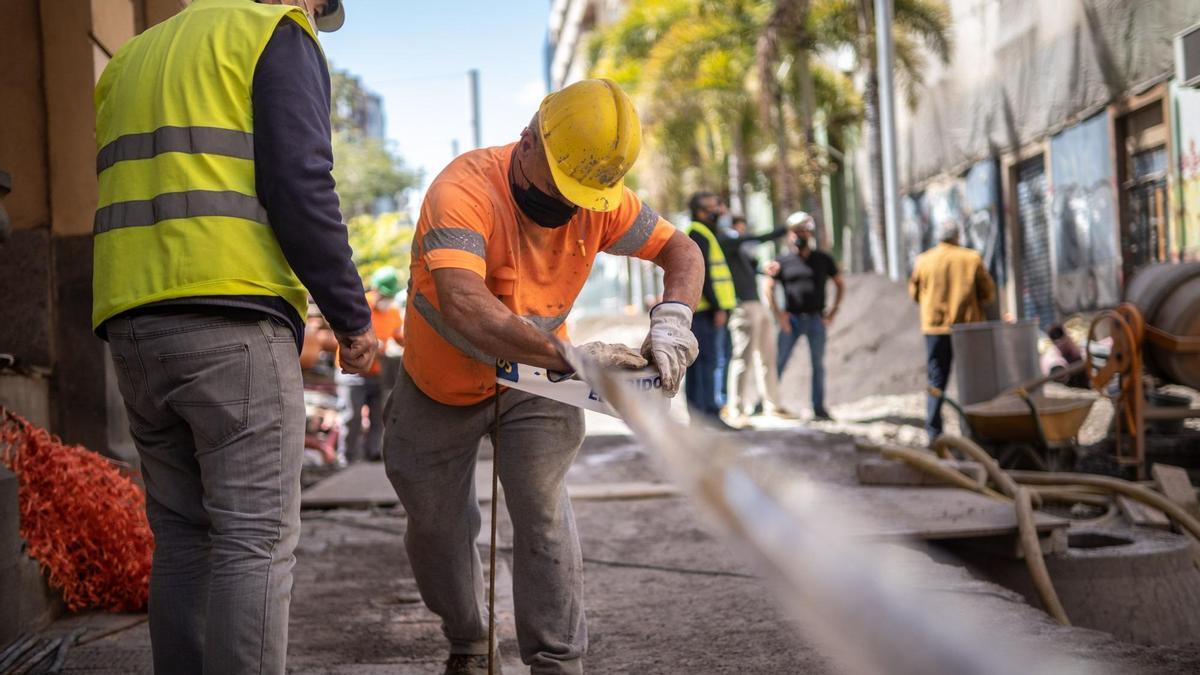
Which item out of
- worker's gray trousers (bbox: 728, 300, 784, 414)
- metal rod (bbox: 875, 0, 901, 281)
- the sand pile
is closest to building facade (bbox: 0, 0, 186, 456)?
worker's gray trousers (bbox: 728, 300, 784, 414)

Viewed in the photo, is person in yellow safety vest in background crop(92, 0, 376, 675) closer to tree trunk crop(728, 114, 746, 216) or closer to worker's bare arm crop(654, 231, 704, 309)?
worker's bare arm crop(654, 231, 704, 309)

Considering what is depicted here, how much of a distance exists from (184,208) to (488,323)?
757 millimetres

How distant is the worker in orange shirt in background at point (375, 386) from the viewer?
11.2 m

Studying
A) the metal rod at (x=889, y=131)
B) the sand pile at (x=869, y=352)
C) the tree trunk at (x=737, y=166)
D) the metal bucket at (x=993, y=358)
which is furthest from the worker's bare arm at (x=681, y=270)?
the tree trunk at (x=737, y=166)

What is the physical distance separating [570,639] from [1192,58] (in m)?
8.34

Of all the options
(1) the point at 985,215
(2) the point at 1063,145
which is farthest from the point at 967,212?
(2) the point at 1063,145

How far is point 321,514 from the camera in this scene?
22.0ft

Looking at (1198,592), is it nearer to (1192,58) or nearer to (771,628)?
(771,628)

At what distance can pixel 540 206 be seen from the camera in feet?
9.93

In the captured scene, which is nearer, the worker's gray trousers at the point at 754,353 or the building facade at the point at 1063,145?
the worker's gray trousers at the point at 754,353

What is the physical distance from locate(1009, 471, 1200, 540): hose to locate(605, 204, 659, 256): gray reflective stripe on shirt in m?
3.73

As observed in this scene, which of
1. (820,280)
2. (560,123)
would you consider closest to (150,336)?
(560,123)

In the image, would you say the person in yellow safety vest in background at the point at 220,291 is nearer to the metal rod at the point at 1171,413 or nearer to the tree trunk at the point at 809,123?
the metal rod at the point at 1171,413

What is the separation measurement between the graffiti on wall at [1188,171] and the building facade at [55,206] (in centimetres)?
1215
